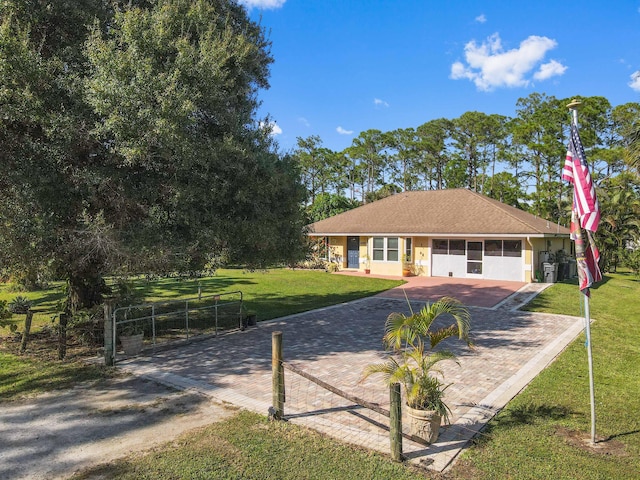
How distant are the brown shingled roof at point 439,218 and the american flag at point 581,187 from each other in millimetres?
15179

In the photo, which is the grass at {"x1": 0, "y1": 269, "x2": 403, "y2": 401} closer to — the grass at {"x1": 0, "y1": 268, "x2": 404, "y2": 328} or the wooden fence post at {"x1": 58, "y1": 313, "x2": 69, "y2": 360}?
the grass at {"x1": 0, "y1": 268, "x2": 404, "y2": 328}

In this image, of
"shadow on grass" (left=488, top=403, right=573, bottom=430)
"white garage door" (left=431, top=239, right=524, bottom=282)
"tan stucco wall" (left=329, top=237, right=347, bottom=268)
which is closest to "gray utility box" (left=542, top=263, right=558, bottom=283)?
"white garage door" (left=431, top=239, right=524, bottom=282)

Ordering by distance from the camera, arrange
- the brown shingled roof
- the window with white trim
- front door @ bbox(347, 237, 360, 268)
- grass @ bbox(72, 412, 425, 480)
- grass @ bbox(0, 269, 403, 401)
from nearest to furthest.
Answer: grass @ bbox(72, 412, 425, 480) → grass @ bbox(0, 269, 403, 401) → the brown shingled roof → the window with white trim → front door @ bbox(347, 237, 360, 268)

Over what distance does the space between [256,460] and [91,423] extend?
2.57 meters

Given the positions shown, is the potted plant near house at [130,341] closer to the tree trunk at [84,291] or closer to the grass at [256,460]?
the tree trunk at [84,291]

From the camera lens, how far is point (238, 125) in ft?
28.9

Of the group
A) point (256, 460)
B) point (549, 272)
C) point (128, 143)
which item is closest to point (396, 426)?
point (256, 460)

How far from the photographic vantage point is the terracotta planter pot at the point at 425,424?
487 centimetres

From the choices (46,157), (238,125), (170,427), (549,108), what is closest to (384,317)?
(238,125)

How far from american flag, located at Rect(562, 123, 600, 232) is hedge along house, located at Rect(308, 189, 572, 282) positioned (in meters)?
13.5

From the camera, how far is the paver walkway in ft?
18.1

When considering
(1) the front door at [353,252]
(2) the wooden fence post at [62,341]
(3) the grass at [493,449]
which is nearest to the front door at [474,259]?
(1) the front door at [353,252]

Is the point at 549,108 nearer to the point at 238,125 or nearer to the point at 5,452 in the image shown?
the point at 238,125

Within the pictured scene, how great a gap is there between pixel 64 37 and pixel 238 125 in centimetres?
390
